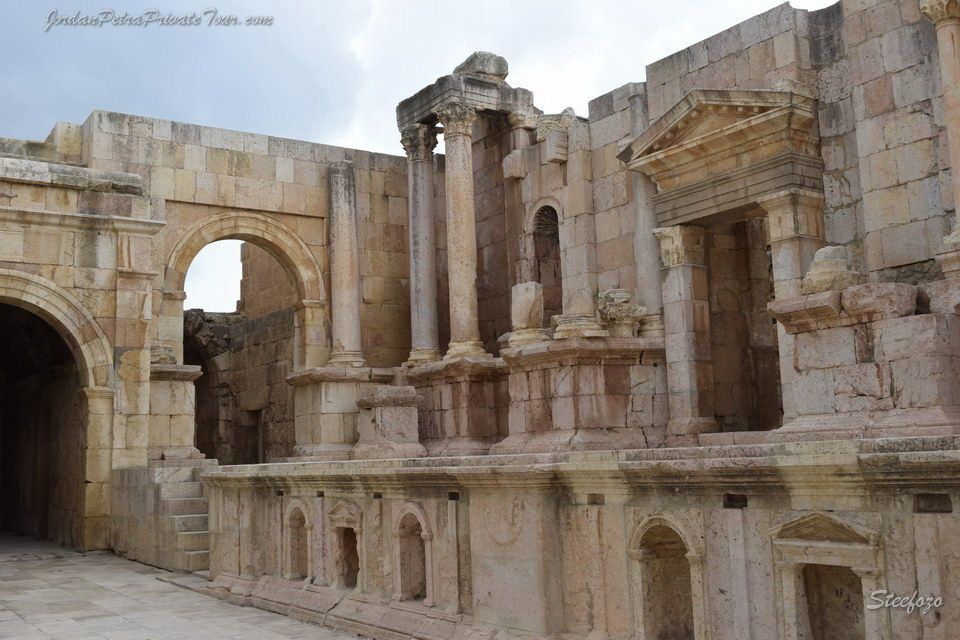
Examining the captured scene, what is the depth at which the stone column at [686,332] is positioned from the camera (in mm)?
13031

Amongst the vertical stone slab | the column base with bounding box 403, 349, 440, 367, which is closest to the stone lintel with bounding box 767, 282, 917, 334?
the vertical stone slab

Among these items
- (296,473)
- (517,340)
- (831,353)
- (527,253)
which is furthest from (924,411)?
(527,253)

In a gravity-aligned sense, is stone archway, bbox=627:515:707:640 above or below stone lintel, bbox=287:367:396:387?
below

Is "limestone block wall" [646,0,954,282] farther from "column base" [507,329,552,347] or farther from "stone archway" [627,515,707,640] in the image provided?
"stone archway" [627,515,707,640]

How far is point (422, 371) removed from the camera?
54.2 feet

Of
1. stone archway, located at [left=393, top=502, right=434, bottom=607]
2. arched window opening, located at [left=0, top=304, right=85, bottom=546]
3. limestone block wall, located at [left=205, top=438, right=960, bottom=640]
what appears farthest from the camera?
arched window opening, located at [left=0, top=304, right=85, bottom=546]

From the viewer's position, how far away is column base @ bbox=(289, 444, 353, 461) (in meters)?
16.0

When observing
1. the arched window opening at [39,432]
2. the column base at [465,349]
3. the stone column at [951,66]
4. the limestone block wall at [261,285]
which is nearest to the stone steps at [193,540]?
the arched window opening at [39,432]

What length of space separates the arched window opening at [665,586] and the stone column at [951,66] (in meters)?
6.00

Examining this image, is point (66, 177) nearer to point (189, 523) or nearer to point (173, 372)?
point (173, 372)

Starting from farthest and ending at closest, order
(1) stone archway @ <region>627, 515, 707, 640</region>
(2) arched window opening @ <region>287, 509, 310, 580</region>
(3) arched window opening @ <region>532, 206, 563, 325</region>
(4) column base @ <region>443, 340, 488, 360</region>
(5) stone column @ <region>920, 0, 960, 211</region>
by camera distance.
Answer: (3) arched window opening @ <region>532, 206, 563, 325</region>
(4) column base @ <region>443, 340, 488, 360</region>
(5) stone column @ <region>920, 0, 960, 211</region>
(2) arched window opening @ <region>287, 509, 310, 580</region>
(1) stone archway @ <region>627, 515, 707, 640</region>

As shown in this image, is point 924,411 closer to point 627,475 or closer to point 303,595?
point 627,475

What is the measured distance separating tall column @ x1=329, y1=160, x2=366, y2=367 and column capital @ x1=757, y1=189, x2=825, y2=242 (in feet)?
25.4

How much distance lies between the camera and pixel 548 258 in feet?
54.7
